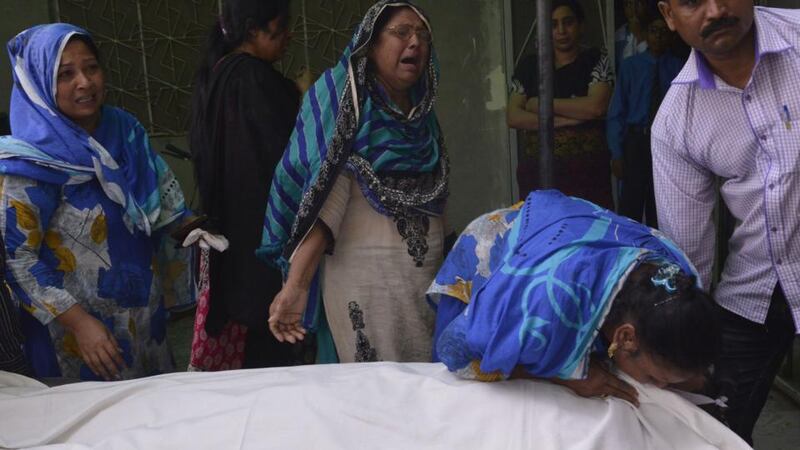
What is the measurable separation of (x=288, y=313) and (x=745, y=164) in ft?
4.26

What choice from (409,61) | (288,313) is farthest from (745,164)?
(288,313)

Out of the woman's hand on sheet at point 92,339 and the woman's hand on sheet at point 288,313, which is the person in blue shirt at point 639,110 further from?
the woman's hand on sheet at point 92,339

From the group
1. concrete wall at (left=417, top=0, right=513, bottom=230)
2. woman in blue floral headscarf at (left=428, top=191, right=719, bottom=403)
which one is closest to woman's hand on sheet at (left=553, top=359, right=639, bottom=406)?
woman in blue floral headscarf at (left=428, top=191, right=719, bottom=403)

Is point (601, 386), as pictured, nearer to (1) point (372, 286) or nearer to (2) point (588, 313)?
(2) point (588, 313)

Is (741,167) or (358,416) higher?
(741,167)

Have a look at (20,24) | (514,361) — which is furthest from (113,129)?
(20,24)

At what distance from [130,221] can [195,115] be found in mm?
527

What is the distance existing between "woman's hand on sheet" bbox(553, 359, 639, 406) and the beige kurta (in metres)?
0.79

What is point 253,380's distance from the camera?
2.01m

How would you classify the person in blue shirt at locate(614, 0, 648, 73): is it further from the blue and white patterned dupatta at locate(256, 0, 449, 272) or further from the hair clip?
the hair clip

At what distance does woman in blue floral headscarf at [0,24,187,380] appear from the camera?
2316 millimetres

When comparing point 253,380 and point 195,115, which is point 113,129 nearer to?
point 195,115

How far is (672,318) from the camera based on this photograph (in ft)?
5.53

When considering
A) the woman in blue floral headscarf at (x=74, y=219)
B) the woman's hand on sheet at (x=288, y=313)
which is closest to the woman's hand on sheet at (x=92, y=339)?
the woman in blue floral headscarf at (x=74, y=219)
